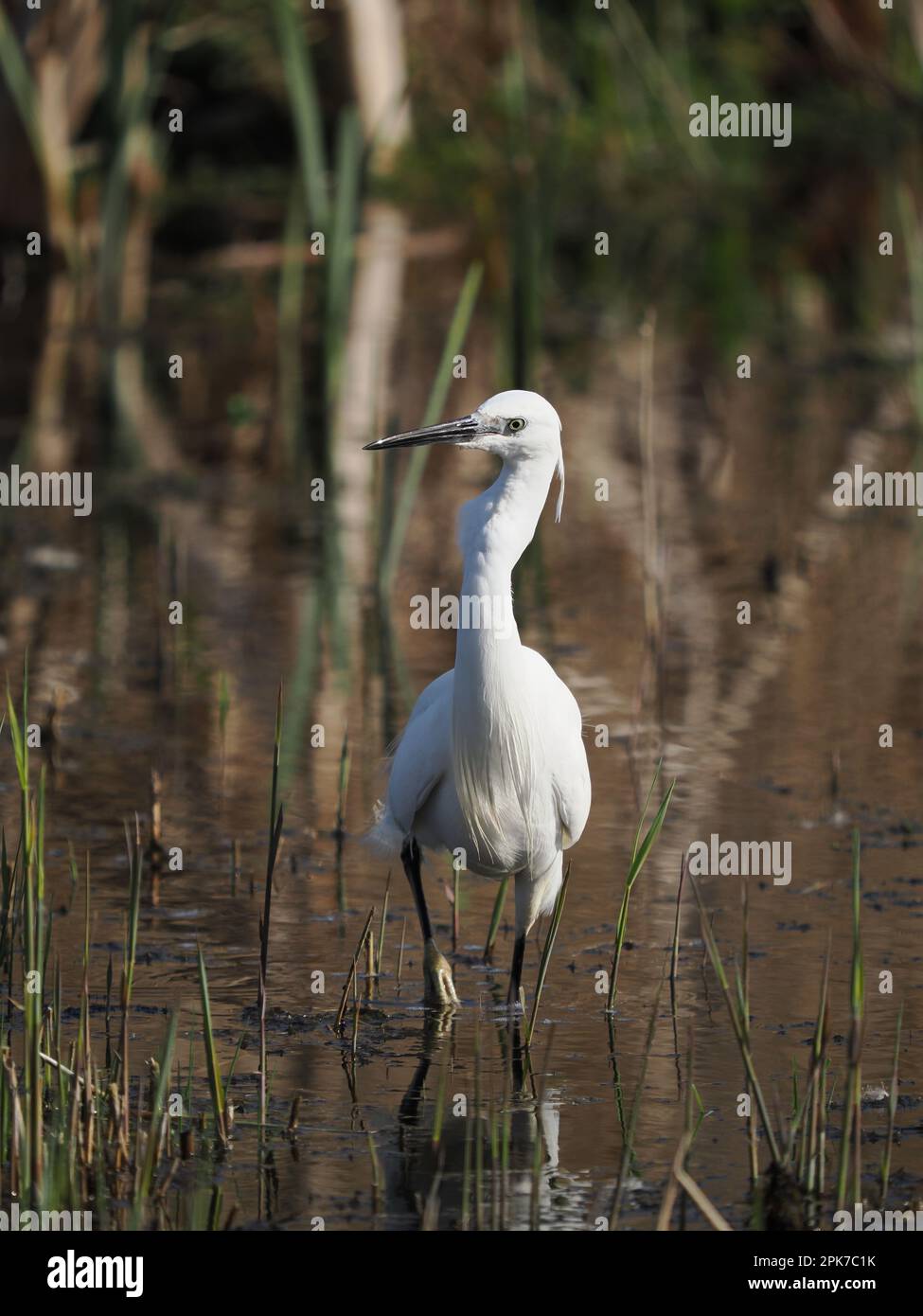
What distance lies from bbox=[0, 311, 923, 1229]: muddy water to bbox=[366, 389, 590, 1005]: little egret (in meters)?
0.37

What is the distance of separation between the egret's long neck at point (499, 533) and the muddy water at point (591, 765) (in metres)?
1.02

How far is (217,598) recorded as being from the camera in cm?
978

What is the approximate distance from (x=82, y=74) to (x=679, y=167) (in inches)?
340

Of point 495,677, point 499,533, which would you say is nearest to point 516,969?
point 495,677

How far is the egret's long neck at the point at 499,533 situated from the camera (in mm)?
4980

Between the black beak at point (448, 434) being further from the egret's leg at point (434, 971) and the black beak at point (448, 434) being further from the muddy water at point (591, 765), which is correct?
the muddy water at point (591, 765)

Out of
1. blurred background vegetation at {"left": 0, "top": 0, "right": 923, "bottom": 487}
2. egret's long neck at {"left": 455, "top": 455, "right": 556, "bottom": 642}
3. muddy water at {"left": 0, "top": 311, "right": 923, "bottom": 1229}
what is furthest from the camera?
blurred background vegetation at {"left": 0, "top": 0, "right": 923, "bottom": 487}

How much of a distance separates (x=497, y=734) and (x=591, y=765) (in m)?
2.29

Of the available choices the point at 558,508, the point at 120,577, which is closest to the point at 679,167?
the point at 120,577

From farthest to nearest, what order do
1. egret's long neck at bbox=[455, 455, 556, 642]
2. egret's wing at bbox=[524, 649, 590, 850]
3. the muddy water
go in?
egret's wing at bbox=[524, 649, 590, 850]
egret's long neck at bbox=[455, 455, 556, 642]
the muddy water

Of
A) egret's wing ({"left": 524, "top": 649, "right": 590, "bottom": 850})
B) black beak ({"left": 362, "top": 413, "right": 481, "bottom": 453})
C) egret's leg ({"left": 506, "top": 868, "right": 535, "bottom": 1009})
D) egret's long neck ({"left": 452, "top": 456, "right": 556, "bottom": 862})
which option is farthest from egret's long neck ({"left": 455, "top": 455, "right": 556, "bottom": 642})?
egret's leg ({"left": 506, "top": 868, "right": 535, "bottom": 1009})

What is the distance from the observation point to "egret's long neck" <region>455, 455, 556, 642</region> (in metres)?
4.98

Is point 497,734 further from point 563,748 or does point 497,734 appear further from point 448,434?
point 448,434

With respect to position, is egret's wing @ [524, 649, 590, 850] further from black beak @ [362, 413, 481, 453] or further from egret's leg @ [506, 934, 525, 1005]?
black beak @ [362, 413, 481, 453]
